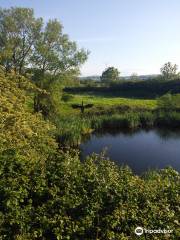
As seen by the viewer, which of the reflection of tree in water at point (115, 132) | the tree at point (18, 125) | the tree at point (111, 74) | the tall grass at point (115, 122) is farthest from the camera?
the tree at point (111, 74)

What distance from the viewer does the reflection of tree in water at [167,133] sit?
42.1 metres

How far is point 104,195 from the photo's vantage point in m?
8.38

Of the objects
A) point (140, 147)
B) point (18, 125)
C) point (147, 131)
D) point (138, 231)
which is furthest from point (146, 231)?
point (147, 131)

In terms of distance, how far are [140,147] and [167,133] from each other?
9.58 meters

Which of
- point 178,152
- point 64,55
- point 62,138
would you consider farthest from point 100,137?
point 64,55

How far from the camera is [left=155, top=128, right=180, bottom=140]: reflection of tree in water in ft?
138

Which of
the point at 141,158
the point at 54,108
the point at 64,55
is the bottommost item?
the point at 141,158

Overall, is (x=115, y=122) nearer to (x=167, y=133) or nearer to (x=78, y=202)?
(x=167, y=133)

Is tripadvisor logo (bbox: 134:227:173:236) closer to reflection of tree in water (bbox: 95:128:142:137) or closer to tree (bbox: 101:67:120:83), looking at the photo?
reflection of tree in water (bbox: 95:128:142:137)

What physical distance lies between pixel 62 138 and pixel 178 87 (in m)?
54.7

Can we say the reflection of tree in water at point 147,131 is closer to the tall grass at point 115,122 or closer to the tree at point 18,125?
the tall grass at point 115,122

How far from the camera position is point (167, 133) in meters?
44.6

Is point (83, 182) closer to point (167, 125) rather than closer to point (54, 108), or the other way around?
point (54, 108)

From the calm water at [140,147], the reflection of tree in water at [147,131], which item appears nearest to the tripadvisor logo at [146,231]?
the calm water at [140,147]
